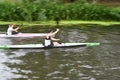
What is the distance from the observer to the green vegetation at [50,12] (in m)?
36.5

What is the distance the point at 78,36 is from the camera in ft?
98.5

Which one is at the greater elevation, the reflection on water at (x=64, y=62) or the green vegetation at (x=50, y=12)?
the green vegetation at (x=50, y=12)

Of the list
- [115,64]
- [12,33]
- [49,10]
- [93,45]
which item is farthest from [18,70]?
[49,10]

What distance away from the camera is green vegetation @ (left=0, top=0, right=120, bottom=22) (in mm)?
36469

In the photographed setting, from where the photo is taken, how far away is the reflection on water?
19.6 m

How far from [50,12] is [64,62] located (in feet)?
49.2

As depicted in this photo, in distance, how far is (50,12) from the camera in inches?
1442

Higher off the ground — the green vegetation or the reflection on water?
the green vegetation

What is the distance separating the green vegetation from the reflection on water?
764 centimetres

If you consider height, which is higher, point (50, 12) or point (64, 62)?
point (50, 12)

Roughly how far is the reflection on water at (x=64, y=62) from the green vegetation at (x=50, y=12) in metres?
7.64

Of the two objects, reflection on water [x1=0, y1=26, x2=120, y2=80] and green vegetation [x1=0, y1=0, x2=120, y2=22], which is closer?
reflection on water [x1=0, y1=26, x2=120, y2=80]

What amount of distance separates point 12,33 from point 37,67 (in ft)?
30.6

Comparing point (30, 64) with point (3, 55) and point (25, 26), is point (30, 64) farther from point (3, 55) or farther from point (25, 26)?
point (25, 26)
